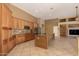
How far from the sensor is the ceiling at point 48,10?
331 cm

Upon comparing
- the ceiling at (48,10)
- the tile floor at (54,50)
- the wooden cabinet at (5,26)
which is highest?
the ceiling at (48,10)

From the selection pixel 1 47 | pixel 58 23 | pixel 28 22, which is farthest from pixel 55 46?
pixel 1 47

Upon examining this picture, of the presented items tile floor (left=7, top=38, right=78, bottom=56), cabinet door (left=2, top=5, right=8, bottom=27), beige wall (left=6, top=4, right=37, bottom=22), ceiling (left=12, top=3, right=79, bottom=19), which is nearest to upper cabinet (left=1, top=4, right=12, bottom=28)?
cabinet door (left=2, top=5, right=8, bottom=27)

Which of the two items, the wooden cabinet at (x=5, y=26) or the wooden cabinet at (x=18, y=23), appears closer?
the wooden cabinet at (x=5, y=26)

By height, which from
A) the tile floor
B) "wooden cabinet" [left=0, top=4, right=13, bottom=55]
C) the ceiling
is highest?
the ceiling

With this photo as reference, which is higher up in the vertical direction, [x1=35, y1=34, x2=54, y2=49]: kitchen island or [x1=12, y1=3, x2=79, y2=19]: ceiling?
[x1=12, y1=3, x2=79, y2=19]: ceiling

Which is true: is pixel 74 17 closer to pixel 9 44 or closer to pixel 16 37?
pixel 16 37

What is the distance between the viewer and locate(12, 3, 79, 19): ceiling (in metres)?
3.31

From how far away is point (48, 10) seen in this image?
139 inches

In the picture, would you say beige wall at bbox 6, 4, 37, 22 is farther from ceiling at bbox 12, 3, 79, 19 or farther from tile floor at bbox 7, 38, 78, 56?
→ tile floor at bbox 7, 38, 78, 56

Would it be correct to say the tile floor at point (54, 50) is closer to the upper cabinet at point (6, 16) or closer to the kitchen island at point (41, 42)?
the kitchen island at point (41, 42)

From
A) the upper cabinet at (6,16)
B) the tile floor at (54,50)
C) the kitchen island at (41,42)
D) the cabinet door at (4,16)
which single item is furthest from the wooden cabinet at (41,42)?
the cabinet door at (4,16)

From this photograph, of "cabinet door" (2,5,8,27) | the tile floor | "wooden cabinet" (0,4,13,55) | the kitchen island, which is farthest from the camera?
the kitchen island

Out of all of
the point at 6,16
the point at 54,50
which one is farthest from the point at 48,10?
the point at 54,50
